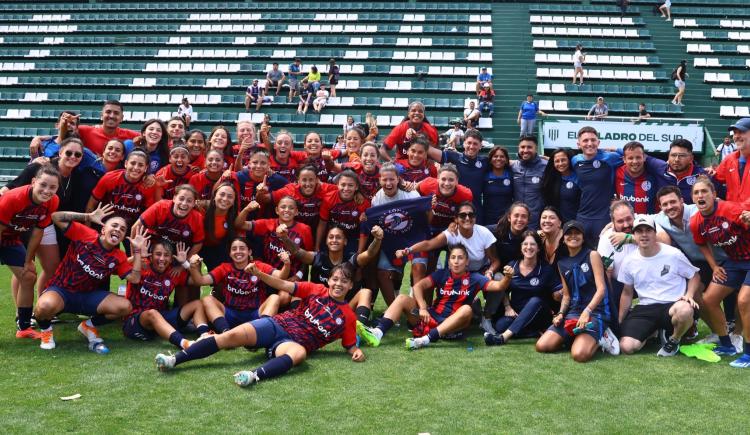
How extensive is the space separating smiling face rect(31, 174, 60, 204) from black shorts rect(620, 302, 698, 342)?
5.33 m

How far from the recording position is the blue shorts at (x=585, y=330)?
5844mm

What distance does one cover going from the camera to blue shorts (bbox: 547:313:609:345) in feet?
19.2

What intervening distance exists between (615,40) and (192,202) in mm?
23188

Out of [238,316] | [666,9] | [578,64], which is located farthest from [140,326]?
[666,9]

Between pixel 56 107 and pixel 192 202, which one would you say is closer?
pixel 192 202

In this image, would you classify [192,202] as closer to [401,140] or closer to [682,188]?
[401,140]

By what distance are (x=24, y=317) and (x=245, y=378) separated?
2.81 meters

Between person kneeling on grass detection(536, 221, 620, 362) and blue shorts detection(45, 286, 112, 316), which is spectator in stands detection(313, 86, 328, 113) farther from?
person kneeling on grass detection(536, 221, 620, 362)

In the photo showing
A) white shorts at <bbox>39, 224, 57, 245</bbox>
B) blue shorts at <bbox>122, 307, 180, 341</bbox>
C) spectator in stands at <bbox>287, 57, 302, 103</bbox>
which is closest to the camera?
blue shorts at <bbox>122, 307, 180, 341</bbox>

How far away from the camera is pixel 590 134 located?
7.29 m

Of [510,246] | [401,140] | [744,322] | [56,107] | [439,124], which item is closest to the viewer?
[744,322]

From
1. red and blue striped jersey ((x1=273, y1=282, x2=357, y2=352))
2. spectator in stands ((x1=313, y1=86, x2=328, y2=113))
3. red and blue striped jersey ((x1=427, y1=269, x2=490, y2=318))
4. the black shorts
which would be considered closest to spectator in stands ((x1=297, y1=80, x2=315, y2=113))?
spectator in stands ((x1=313, y1=86, x2=328, y2=113))

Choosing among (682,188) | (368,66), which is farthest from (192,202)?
(368,66)

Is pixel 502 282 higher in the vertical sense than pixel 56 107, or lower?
lower
